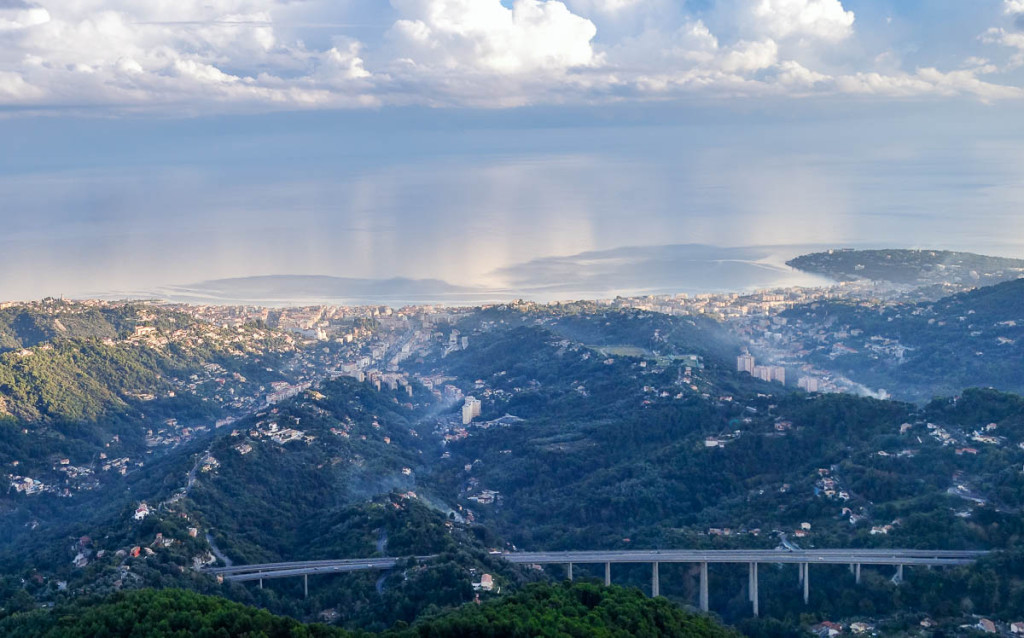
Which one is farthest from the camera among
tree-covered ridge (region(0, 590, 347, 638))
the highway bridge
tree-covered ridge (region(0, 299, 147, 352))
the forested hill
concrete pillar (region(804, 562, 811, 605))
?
tree-covered ridge (region(0, 299, 147, 352))

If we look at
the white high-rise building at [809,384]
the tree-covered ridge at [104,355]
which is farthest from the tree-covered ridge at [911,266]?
the tree-covered ridge at [104,355]

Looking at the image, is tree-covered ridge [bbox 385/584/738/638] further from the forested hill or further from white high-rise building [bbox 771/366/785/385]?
the forested hill

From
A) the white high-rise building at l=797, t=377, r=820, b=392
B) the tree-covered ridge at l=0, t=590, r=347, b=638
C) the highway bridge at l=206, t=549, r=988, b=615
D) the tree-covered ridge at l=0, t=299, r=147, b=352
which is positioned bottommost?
the highway bridge at l=206, t=549, r=988, b=615

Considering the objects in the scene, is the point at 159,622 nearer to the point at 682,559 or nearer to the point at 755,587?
the point at 682,559

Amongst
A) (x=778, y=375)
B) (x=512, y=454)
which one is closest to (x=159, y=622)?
(x=512, y=454)

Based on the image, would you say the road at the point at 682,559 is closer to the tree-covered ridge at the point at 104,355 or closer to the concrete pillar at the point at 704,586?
the concrete pillar at the point at 704,586

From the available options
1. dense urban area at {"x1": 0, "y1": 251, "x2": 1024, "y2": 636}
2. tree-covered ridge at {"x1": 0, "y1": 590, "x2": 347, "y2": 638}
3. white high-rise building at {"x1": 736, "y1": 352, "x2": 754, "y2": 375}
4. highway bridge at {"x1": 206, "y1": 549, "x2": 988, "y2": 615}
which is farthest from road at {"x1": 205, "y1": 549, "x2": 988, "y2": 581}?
white high-rise building at {"x1": 736, "y1": 352, "x2": 754, "y2": 375}
